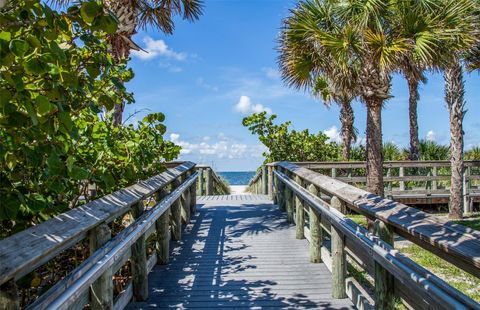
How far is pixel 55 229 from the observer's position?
83.5 inches

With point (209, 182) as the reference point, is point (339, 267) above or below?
below

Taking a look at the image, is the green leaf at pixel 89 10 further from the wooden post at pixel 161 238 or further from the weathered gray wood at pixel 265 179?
the weathered gray wood at pixel 265 179

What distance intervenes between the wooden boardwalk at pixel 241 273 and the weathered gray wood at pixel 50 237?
129 centimetres

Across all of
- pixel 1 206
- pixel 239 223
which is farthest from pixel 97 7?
pixel 239 223

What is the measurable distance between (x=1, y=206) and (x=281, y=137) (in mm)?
11695

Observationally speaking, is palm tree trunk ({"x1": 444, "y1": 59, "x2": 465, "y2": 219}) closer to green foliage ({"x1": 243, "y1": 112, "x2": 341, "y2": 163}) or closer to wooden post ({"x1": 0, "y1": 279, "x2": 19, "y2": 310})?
green foliage ({"x1": 243, "y1": 112, "x2": 341, "y2": 163})

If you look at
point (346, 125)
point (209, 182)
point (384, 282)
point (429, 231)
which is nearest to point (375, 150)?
point (384, 282)

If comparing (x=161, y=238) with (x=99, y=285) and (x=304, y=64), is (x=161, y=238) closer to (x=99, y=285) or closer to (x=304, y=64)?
(x=99, y=285)

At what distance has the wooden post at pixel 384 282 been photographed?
2.72m

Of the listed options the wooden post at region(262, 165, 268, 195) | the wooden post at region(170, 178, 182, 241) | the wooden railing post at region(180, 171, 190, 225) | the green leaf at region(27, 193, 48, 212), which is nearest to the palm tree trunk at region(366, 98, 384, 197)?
the wooden railing post at region(180, 171, 190, 225)

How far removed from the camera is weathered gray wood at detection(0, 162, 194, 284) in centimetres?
163

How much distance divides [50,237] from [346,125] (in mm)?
14080

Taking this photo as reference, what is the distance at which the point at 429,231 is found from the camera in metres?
2.09

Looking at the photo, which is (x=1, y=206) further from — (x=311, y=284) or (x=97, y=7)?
(x=311, y=284)
